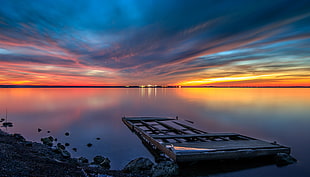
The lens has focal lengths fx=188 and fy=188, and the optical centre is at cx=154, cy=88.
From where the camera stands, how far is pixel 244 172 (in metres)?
9.80

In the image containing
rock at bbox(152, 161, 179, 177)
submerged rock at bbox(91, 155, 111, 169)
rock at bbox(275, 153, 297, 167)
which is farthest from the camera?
rock at bbox(275, 153, 297, 167)

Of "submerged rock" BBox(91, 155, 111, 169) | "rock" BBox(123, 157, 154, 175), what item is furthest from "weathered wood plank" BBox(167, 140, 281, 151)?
"submerged rock" BBox(91, 155, 111, 169)

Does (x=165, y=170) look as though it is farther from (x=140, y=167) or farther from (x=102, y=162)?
(x=102, y=162)

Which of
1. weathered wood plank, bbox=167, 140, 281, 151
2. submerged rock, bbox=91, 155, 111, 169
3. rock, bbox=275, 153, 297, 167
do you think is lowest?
submerged rock, bbox=91, 155, 111, 169

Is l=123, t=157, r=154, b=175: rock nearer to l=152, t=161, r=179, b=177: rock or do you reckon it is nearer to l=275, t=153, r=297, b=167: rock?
l=152, t=161, r=179, b=177: rock

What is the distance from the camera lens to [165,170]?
8.94m

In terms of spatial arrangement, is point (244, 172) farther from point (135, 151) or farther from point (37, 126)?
point (37, 126)

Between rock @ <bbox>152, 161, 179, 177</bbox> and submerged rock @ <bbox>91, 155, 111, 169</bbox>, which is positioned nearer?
rock @ <bbox>152, 161, 179, 177</bbox>

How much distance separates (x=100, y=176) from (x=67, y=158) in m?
5.47

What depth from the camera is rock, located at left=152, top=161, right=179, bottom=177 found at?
8773 mm

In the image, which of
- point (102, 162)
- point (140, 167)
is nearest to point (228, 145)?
point (140, 167)

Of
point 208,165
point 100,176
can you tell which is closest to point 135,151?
point 208,165

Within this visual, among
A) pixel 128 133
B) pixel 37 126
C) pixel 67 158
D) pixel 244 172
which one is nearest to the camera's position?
pixel 244 172

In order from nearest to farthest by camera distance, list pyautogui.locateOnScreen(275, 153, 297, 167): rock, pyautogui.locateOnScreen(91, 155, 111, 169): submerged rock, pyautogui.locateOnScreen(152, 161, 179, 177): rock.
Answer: pyautogui.locateOnScreen(152, 161, 179, 177): rock
pyautogui.locateOnScreen(91, 155, 111, 169): submerged rock
pyautogui.locateOnScreen(275, 153, 297, 167): rock
